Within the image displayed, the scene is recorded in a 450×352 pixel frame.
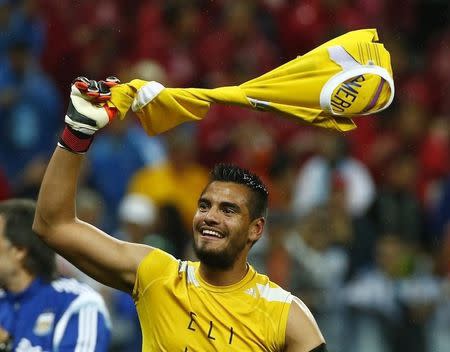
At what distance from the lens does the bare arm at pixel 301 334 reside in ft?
15.9

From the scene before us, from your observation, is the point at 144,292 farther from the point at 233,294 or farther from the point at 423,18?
the point at 423,18

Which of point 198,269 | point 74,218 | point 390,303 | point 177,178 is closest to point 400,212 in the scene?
point 390,303

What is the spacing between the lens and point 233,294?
5.04 metres

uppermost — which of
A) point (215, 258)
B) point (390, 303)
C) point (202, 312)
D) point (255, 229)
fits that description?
point (255, 229)

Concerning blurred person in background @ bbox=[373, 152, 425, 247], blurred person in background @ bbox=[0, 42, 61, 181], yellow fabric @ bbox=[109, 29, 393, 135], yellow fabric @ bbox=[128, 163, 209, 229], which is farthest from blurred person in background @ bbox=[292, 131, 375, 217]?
yellow fabric @ bbox=[109, 29, 393, 135]

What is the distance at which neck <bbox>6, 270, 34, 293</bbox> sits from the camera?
5655 millimetres

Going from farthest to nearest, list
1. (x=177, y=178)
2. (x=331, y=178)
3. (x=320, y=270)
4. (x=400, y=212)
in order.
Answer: (x=177, y=178) → (x=331, y=178) → (x=400, y=212) → (x=320, y=270)

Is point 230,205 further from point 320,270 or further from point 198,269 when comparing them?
point 320,270

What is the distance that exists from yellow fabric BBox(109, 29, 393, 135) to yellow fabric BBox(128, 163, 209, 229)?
15.8 ft

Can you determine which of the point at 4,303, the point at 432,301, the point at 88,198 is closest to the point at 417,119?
the point at 432,301

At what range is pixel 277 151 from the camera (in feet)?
33.8

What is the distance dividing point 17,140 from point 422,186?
12.5 feet

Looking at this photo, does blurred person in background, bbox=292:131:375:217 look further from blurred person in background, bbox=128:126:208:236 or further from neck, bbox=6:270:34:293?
neck, bbox=6:270:34:293

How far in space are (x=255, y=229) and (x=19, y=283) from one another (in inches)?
51.6
